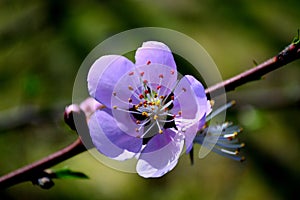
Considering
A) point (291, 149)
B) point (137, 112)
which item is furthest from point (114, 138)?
point (291, 149)

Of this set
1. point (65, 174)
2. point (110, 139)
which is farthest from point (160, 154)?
point (65, 174)

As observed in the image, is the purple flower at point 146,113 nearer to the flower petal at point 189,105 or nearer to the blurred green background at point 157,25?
the flower petal at point 189,105

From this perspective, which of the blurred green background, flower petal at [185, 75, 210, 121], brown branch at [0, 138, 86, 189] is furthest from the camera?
the blurred green background

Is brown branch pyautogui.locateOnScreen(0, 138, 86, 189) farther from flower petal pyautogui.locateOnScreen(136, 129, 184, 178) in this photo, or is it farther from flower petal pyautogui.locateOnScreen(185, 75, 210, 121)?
flower petal pyautogui.locateOnScreen(185, 75, 210, 121)

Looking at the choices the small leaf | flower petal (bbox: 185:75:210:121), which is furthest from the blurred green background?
flower petal (bbox: 185:75:210:121)

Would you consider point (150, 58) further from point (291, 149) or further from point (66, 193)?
point (291, 149)

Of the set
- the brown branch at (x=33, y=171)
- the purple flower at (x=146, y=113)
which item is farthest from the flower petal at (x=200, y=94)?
the brown branch at (x=33, y=171)
